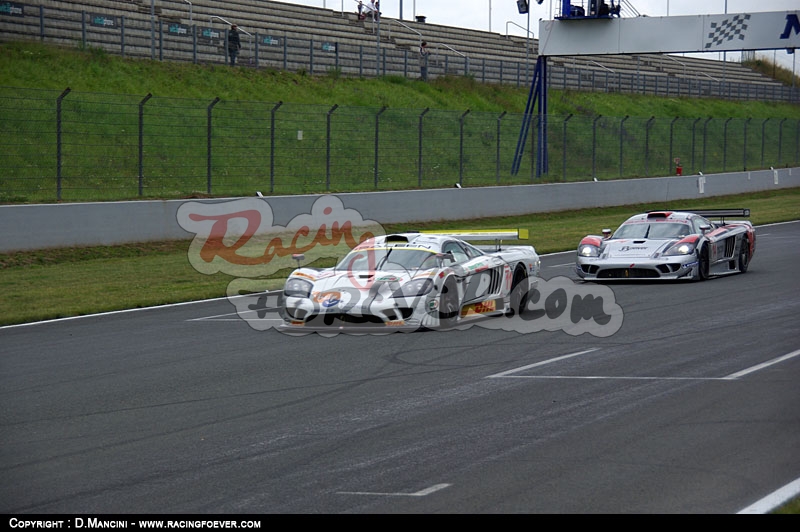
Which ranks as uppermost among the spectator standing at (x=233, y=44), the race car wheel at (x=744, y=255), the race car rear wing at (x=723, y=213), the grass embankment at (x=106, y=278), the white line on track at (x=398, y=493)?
the spectator standing at (x=233, y=44)

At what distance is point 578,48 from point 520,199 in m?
8.98

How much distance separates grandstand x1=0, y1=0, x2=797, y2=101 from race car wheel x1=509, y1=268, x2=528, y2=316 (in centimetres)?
2374

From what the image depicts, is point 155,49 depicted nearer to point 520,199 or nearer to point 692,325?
point 520,199

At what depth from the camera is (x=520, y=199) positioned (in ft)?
110

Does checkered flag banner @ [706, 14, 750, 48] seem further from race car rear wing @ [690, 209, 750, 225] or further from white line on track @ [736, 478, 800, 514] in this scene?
white line on track @ [736, 478, 800, 514]

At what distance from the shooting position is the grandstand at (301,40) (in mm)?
35250

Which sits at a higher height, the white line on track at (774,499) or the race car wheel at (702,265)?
the race car wheel at (702,265)

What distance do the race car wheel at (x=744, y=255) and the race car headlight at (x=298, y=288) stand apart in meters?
9.77

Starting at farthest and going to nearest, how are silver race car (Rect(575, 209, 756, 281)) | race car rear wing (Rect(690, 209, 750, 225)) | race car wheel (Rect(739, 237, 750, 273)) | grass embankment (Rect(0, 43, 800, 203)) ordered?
1. grass embankment (Rect(0, 43, 800, 203))
2. race car rear wing (Rect(690, 209, 750, 225))
3. race car wheel (Rect(739, 237, 750, 273))
4. silver race car (Rect(575, 209, 756, 281))

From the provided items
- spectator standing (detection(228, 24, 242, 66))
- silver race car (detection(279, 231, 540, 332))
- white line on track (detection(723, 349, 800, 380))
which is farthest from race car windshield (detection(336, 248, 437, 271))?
spectator standing (detection(228, 24, 242, 66))

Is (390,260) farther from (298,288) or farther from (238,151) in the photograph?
(238,151)

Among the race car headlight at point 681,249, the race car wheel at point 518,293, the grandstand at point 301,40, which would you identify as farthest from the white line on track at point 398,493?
the grandstand at point 301,40

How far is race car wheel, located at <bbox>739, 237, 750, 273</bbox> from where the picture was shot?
19.1 meters
